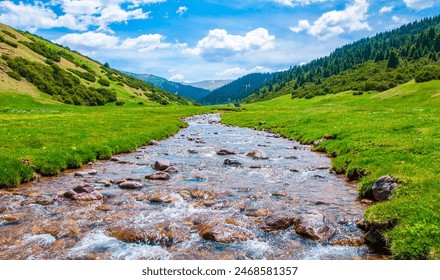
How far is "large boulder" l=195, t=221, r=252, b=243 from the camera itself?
36.7 feet

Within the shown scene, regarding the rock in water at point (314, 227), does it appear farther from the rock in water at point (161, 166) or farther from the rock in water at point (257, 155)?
the rock in water at point (257, 155)

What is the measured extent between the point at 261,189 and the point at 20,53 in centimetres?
11664

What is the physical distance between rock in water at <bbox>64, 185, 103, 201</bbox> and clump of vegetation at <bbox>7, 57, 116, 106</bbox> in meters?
86.5

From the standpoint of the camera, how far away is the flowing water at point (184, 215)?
10.4 meters

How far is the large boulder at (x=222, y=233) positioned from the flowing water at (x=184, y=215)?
0.04 metres

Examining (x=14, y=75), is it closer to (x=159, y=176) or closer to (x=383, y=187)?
(x=159, y=176)

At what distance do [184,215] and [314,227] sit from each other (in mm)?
5135

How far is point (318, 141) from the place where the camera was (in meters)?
34.8

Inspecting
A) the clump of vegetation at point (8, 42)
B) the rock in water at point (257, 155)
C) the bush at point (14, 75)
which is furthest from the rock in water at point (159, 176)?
the clump of vegetation at point (8, 42)

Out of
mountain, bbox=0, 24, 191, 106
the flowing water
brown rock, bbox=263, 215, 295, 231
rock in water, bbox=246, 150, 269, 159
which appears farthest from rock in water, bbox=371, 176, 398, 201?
mountain, bbox=0, 24, 191, 106

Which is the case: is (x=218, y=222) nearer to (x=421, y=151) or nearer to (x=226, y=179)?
(x=226, y=179)

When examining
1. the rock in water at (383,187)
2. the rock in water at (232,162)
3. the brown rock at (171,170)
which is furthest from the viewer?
the rock in water at (232,162)

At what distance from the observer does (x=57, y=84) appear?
104 meters

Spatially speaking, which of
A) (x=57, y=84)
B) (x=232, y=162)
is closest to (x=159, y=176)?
(x=232, y=162)
